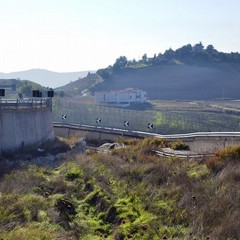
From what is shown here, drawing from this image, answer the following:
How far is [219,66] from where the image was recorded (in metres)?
162

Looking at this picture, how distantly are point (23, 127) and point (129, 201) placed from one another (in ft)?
60.6

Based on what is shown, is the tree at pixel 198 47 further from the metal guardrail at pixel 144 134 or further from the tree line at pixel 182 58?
the metal guardrail at pixel 144 134

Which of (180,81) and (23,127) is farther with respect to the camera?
(180,81)

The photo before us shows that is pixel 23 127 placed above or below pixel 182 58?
below

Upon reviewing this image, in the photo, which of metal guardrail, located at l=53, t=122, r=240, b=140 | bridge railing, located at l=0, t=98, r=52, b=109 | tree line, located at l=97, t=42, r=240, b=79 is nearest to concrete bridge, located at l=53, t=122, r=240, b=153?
metal guardrail, located at l=53, t=122, r=240, b=140

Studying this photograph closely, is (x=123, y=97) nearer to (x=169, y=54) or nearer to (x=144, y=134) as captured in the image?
(x=144, y=134)

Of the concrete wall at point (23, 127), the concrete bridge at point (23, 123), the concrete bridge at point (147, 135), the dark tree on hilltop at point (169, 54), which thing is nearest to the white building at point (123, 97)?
the concrete bridge at point (147, 135)

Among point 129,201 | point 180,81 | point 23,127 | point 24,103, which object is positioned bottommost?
point 129,201

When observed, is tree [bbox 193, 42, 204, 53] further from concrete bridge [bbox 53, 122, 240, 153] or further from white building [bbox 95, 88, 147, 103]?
concrete bridge [bbox 53, 122, 240, 153]

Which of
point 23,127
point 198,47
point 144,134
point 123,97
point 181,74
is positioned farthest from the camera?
point 198,47

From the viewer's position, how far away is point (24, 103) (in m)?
31.2

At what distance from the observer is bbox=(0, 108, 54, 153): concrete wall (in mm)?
27706

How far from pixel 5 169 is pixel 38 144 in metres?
10.7

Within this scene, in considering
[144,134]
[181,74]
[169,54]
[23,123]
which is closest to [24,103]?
[23,123]
